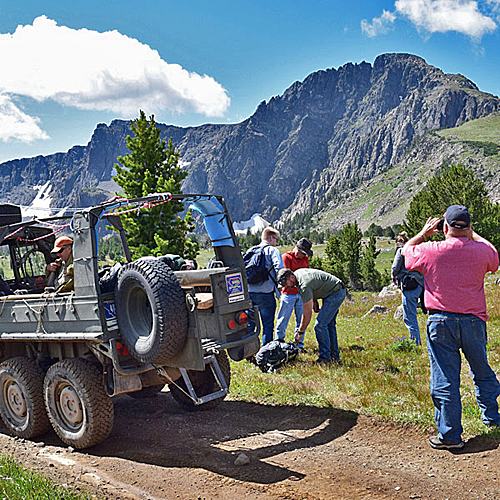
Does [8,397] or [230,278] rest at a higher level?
[230,278]

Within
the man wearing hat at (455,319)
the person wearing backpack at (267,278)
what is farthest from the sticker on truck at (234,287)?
the person wearing backpack at (267,278)

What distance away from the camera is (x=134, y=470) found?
6.00 m

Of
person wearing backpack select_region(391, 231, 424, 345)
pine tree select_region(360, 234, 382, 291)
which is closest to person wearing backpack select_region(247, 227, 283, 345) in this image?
person wearing backpack select_region(391, 231, 424, 345)

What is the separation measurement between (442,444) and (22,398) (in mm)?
5897

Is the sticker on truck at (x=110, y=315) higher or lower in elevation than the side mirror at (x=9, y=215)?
lower

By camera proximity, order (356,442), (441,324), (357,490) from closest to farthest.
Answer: (357,490)
(441,324)
(356,442)

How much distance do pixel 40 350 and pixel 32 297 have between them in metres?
0.87

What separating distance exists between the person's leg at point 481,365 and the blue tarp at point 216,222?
12.4 ft

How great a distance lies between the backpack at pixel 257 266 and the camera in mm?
10320

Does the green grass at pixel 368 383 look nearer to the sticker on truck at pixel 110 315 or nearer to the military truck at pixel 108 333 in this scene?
the military truck at pixel 108 333

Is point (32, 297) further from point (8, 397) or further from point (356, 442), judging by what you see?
A: point (356, 442)

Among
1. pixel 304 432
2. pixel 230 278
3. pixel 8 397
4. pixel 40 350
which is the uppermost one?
pixel 230 278

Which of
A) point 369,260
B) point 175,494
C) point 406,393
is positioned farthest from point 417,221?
point 175,494

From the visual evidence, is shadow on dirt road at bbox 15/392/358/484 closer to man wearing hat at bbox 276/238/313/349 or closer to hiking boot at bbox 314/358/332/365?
hiking boot at bbox 314/358/332/365
